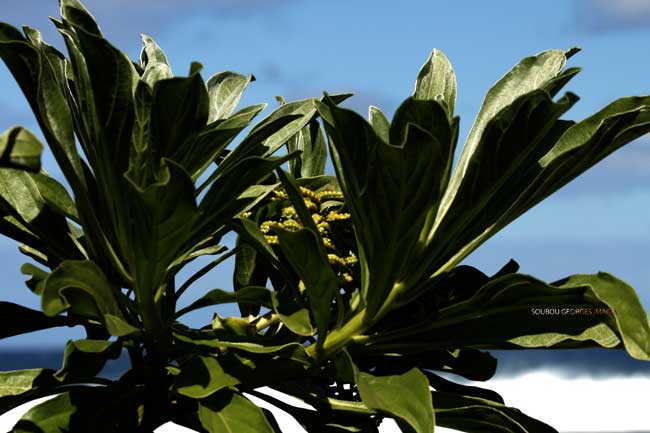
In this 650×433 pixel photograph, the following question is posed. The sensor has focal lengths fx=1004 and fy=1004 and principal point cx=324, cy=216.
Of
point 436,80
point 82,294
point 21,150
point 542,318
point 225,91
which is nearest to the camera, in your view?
point 21,150

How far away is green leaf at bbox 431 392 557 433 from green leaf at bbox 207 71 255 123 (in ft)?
2.77

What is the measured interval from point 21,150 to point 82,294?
1.20ft

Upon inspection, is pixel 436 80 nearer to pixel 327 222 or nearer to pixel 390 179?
pixel 327 222

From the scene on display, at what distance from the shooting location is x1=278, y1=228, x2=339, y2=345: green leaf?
6.24 feet

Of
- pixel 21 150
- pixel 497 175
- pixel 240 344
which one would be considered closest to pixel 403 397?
pixel 240 344

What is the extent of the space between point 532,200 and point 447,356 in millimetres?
552

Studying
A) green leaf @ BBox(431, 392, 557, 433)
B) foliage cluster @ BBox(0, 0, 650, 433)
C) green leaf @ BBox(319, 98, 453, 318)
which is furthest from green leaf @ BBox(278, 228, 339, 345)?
green leaf @ BBox(431, 392, 557, 433)

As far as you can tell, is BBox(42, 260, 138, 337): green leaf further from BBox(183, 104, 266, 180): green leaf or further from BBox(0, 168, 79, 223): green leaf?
BBox(0, 168, 79, 223): green leaf

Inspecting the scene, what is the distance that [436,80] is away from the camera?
2.34 metres

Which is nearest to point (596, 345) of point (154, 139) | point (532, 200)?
point (532, 200)

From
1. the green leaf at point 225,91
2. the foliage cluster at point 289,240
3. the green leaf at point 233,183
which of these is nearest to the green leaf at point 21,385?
the foliage cluster at point 289,240

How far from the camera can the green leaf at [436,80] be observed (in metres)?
2.33

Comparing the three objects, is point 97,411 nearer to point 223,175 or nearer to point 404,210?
point 223,175

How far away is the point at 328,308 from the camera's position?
80.9 inches
